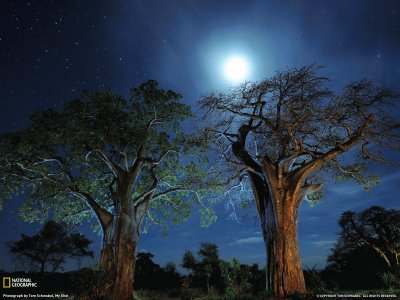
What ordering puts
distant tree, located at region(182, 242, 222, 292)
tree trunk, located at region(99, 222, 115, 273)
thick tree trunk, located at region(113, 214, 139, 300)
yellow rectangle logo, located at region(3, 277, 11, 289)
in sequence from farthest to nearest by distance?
distant tree, located at region(182, 242, 222, 292) < yellow rectangle logo, located at region(3, 277, 11, 289) < tree trunk, located at region(99, 222, 115, 273) < thick tree trunk, located at region(113, 214, 139, 300)

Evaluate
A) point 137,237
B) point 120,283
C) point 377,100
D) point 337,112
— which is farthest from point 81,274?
point 377,100

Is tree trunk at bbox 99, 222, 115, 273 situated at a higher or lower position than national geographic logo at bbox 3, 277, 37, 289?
higher

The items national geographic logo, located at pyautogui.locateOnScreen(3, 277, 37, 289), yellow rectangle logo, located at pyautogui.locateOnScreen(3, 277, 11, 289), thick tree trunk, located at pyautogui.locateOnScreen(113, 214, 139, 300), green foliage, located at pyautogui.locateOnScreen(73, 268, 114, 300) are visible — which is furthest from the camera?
national geographic logo, located at pyautogui.locateOnScreen(3, 277, 37, 289)

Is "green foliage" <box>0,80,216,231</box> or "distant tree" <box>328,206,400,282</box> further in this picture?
"distant tree" <box>328,206,400,282</box>

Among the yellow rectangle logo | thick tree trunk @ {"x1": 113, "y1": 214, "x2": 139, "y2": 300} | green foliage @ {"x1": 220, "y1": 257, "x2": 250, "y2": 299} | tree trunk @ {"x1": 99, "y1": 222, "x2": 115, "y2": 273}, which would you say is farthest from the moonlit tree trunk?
the yellow rectangle logo

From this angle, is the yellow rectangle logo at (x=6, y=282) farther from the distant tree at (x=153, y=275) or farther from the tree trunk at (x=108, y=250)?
the distant tree at (x=153, y=275)

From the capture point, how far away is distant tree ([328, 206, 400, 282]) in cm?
2309

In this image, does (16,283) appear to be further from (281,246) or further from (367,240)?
(367,240)

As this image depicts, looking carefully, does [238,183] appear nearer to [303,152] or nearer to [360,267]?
[303,152]

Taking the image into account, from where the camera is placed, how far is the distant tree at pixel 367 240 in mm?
23094

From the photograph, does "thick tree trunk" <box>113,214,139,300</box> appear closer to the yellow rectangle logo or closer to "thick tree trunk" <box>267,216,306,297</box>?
the yellow rectangle logo

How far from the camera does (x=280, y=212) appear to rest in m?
11.8

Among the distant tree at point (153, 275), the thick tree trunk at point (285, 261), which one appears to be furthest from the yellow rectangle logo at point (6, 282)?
the thick tree trunk at point (285, 261)

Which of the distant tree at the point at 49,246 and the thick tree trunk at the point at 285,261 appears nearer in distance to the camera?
the thick tree trunk at the point at 285,261
